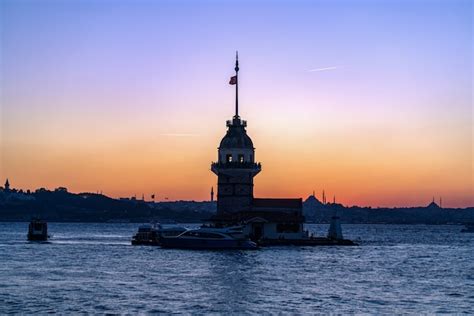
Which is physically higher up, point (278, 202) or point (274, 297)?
point (278, 202)

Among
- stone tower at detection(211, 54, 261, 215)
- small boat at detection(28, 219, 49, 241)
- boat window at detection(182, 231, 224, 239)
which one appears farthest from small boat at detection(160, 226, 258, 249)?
small boat at detection(28, 219, 49, 241)

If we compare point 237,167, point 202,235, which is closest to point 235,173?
point 237,167

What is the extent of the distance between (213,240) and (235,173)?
14.5 metres

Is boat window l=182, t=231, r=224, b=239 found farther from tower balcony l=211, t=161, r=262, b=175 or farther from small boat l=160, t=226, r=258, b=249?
tower balcony l=211, t=161, r=262, b=175

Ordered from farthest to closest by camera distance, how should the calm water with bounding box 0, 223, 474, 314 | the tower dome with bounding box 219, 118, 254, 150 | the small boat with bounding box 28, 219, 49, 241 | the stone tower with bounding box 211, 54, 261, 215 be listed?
the small boat with bounding box 28, 219, 49, 241
the tower dome with bounding box 219, 118, 254, 150
the stone tower with bounding box 211, 54, 261, 215
the calm water with bounding box 0, 223, 474, 314

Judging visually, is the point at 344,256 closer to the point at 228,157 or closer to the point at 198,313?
the point at 228,157

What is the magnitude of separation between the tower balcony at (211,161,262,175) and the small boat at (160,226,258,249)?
10744mm

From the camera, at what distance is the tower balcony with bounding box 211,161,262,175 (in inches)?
4766

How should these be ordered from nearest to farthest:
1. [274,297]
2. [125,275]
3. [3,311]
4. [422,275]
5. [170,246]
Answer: [3,311] → [274,297] → [125,275] → [422,275] → [170,246]

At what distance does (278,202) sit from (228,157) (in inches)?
362

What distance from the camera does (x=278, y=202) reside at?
121 metres

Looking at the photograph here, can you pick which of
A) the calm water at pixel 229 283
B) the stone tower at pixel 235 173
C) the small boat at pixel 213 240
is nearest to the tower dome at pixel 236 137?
the stone tower at pixel 235 173

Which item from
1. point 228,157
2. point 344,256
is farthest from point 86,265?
point 228,157

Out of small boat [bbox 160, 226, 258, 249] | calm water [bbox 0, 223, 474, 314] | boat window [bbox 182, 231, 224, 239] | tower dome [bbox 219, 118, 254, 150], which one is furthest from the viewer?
tower dome [bbox 219, 118, 254, 150]
